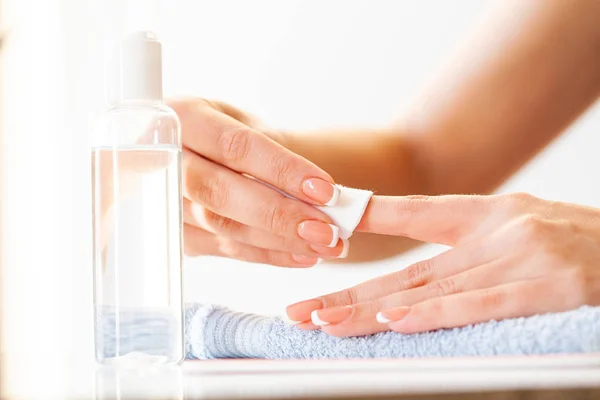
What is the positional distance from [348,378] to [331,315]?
199mm

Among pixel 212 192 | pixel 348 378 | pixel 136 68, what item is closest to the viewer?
pixel 348 378

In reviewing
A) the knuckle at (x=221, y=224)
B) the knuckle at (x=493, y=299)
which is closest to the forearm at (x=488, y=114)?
the knuckle at (x=221, y=224)

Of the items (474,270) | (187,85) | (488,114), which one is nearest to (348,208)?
(474,270)

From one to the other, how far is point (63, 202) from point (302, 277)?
1.73ft

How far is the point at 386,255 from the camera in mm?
1247

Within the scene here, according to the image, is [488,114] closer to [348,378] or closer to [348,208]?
[348,208]

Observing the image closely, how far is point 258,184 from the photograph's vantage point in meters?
0.71

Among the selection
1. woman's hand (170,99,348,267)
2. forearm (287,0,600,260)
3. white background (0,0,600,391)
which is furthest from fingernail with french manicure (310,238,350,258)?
white background (0,0,600,391)

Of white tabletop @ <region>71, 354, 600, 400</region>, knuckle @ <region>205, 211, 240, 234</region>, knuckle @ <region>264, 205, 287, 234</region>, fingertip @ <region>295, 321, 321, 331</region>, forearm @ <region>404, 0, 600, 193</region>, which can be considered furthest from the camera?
forearm @ <region>404, 0, 600, 193</region>

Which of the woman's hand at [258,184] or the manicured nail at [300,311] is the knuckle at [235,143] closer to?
the woman's hand at [258,184]

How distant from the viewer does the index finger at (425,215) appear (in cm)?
62

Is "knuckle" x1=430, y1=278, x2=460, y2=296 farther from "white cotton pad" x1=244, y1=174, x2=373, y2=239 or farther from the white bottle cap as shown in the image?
the white bottle cap

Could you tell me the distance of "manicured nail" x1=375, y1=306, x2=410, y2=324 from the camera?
518mm

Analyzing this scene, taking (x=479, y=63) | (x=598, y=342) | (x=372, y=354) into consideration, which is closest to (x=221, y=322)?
(x=372, y=354)
